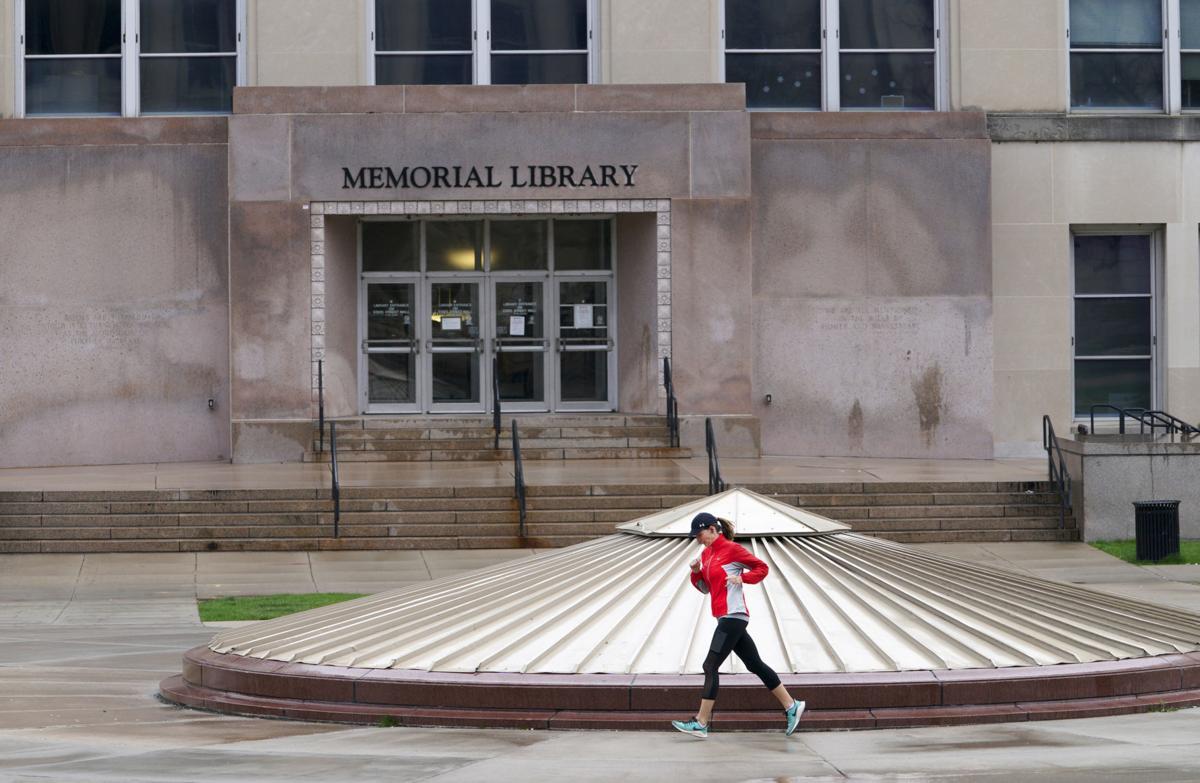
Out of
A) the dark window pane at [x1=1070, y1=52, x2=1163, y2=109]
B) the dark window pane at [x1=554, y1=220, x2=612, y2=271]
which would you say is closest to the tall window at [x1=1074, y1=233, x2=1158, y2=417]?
the dark window pane at [x1=1070, y1=52, x2=1163, y2=109]

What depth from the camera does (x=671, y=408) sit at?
1062 inches

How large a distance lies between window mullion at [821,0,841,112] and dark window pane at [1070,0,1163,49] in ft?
13.3

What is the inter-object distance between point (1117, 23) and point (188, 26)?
15.5m

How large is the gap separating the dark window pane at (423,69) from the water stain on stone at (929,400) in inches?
351

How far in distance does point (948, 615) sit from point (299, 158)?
17046 millimetres

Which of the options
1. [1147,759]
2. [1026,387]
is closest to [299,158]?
[1026,387]

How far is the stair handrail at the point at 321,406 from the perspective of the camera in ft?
87.2

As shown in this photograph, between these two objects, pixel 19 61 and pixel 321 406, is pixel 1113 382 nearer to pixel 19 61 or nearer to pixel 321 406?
pixel 321 406

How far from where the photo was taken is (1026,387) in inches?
1147

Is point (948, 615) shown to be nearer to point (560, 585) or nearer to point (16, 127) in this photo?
point (560, 585)

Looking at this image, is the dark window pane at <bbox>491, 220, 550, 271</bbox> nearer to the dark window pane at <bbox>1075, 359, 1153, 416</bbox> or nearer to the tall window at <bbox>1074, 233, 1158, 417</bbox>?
the tall window at <bbox>1074, 233, 1158, 417</bbox>

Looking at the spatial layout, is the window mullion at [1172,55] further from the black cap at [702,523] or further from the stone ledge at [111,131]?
the black cap at [702,523]

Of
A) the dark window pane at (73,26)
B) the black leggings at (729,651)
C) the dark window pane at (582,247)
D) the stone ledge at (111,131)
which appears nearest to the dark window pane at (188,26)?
the dark window pane at (73,26)

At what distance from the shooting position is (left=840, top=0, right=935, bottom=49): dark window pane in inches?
1164
